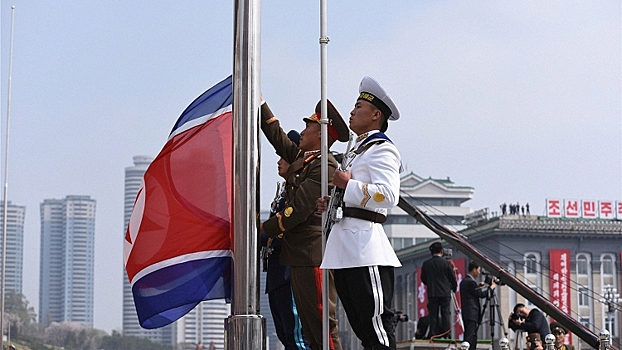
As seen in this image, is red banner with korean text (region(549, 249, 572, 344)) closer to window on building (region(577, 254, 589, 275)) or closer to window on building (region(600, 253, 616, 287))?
window on building (region(577, 254, 589, 275))

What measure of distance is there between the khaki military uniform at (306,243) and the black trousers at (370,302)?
628 mm

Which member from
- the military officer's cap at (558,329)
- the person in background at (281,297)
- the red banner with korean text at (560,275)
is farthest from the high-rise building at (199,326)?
the person in background at (281,297)

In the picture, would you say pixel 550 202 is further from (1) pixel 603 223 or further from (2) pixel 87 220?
(2) pixel 87 220

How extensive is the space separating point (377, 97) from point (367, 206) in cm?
61

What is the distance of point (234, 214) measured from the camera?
4.38 meters

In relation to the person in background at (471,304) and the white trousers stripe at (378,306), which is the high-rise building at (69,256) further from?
the white trousers stripe at (378,306)

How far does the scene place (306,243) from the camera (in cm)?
557

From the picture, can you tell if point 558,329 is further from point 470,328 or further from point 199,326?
point 199,326

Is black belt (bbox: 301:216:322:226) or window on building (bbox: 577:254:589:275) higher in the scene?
window on building (bbox: 577:254:589:275)

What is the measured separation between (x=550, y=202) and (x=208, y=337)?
72.2 meters

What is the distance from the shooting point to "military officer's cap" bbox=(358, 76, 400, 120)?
5008 mm

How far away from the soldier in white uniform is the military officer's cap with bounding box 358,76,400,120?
0.16m

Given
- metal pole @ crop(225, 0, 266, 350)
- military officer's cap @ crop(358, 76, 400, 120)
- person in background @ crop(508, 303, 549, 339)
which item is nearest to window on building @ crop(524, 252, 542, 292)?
person in background @ crop(508, 303, 549, 339)

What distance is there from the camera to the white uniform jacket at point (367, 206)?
4.70m
